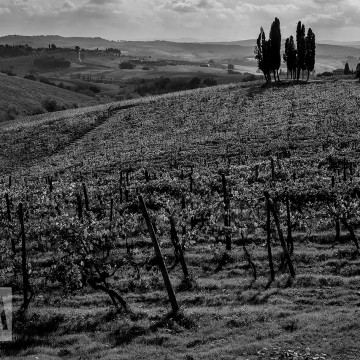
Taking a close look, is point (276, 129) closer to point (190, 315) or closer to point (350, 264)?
point (350, 264)

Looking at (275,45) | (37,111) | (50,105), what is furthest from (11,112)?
(275,45)

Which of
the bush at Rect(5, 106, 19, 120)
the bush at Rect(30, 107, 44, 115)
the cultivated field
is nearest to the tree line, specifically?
the cultivated field

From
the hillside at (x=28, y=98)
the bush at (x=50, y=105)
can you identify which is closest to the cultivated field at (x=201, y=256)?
the hillside at (x=28, y=98)

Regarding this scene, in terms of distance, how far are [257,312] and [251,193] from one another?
12149 mm

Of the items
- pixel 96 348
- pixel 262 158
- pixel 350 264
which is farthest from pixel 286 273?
pixel 262 158

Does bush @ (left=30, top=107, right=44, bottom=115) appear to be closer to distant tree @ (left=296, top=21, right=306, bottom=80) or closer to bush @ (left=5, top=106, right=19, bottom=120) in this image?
bush @ (left=5, top=106, right=19, bottom=120)

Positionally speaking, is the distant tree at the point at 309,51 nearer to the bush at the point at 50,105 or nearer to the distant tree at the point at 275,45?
the distant tree at the point at 275,45

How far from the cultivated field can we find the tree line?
44549mm

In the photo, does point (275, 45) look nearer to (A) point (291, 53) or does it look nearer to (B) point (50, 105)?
(A) point (291, 53)

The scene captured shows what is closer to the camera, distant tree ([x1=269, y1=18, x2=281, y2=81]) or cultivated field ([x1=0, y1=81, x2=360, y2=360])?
cultivated field ([x1=0, y1=81, x2=360, y2=360])

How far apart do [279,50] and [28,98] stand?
72.4 m

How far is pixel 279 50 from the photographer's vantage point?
96.6 m

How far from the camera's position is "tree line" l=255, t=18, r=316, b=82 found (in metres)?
95.9

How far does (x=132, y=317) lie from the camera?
69.1 feet
